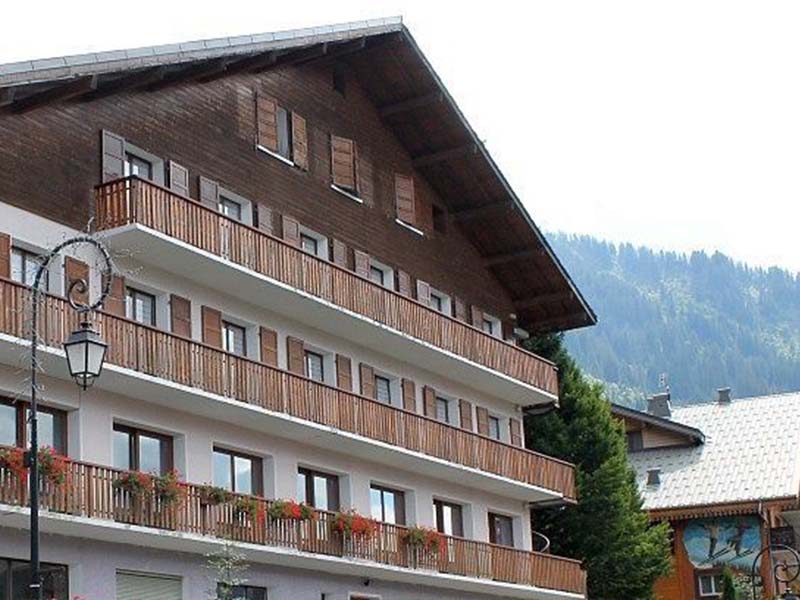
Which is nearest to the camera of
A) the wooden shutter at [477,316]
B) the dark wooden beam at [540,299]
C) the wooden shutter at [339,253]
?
the wooden shutter at [339,253]

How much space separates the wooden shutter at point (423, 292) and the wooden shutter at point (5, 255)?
14.8 m

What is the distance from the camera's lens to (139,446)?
29.5 m

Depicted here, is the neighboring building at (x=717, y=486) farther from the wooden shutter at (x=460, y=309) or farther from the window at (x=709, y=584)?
the wooden shutter at (x=460, y=309)

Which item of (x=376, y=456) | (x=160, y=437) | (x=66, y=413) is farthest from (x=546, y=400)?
(x=66, y=413)

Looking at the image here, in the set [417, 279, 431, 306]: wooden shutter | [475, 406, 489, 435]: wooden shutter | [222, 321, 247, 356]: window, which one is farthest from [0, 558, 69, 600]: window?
[475, 406, 489, 435]: wooden shutter

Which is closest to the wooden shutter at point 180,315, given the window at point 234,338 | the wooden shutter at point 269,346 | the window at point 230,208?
the window at point 234,338

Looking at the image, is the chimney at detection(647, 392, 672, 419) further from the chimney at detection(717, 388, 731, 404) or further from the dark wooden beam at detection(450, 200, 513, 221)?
the dark wooden beam at detection(450, 200, 513, 221)

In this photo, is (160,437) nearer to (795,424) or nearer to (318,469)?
(318,469)

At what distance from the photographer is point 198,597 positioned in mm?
29781

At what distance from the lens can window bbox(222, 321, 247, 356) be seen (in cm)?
3269

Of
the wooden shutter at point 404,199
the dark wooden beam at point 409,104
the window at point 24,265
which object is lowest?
the window at point 24,265

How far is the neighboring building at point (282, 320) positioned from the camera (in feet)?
90.3

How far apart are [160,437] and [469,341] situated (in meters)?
11.8

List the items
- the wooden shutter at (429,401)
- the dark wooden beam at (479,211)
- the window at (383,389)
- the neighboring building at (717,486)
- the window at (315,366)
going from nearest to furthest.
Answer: the window at (315,366), the window at (383,389), the wooden shutter at (429,401), the dark wooden beam at (479,211), the neighboring building at (717,486)
